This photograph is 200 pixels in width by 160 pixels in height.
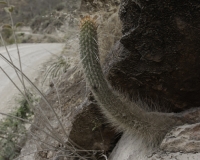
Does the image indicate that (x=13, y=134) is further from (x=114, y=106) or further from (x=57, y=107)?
(x=114, y=106)

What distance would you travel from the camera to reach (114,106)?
2.35m

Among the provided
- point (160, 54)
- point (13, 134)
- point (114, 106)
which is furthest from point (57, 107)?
point (160, 54)

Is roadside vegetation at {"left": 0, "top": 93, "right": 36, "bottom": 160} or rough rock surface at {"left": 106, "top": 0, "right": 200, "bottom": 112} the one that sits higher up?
rough rock surface at {"left": 106, "top": 0, "right": 200, "bottom": 112}

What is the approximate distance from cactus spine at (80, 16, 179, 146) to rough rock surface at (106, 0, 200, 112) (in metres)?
0.24

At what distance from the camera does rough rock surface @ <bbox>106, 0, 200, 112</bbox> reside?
222 centimetres

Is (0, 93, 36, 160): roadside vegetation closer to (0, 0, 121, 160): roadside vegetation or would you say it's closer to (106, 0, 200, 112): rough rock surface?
(0, 0, 121, 160): roadside vegetation

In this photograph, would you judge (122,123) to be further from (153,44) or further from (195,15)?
(195,15)

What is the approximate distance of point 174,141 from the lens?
2332 millimetres

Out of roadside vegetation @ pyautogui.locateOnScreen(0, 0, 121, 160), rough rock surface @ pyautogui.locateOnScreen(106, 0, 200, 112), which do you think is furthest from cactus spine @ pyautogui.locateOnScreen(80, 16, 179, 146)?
roadside vegetation @ pyautogui.locateOnScreen(0, 0, 121, 160)

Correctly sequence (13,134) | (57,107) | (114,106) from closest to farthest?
1. (114,106)
2. (57,107)
3. (13,134)

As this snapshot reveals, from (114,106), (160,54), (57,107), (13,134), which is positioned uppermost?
(160,54)

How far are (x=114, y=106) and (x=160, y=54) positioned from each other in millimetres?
529

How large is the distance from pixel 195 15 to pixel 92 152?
76.4 inches

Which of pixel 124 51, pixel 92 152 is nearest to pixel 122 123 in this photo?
pixel 124 51
